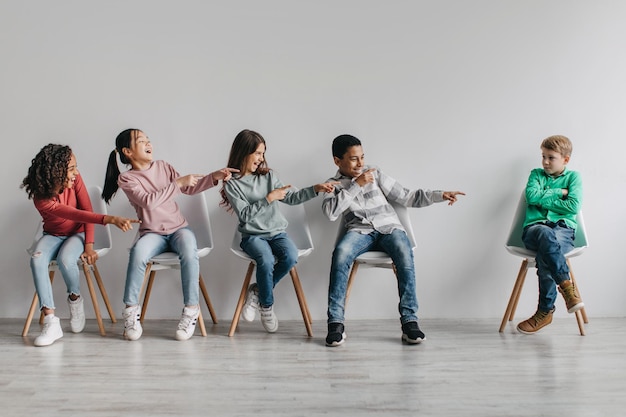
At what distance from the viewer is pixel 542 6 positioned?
11.9 feet

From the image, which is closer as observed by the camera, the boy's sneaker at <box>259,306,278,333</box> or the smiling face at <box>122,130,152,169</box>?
the boy's sneaker at <box>259,306,278,333</box>

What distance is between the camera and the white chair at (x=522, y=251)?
3.30 m

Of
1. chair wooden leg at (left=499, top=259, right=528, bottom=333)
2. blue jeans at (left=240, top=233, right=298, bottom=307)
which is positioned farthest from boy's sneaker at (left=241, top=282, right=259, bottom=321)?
chair wooden leg at (left=499, top=259, right=528, bottom=333)

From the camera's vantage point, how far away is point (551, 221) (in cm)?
340

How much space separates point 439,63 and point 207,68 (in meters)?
1.25

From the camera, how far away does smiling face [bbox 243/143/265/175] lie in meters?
3.44

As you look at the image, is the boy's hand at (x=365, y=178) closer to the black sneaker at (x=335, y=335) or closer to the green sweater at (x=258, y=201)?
the green sweater at (x=258, y=201)

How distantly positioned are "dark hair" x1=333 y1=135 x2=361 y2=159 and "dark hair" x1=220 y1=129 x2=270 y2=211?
0.37m

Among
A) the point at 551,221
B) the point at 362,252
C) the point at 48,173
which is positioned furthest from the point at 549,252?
the point at 48,173

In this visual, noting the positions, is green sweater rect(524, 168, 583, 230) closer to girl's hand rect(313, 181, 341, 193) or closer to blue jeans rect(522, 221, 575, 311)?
blue jeans rect(522, 221, 575, 311)

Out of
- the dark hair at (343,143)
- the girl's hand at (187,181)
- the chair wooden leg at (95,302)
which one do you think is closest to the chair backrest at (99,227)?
the chair wooden leg at (95,302)

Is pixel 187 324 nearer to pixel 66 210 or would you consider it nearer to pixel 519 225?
pixel 66 210

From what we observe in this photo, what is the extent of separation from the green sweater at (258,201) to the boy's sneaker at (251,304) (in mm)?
275

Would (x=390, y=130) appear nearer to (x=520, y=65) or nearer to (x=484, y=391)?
(x=520, y=65)
